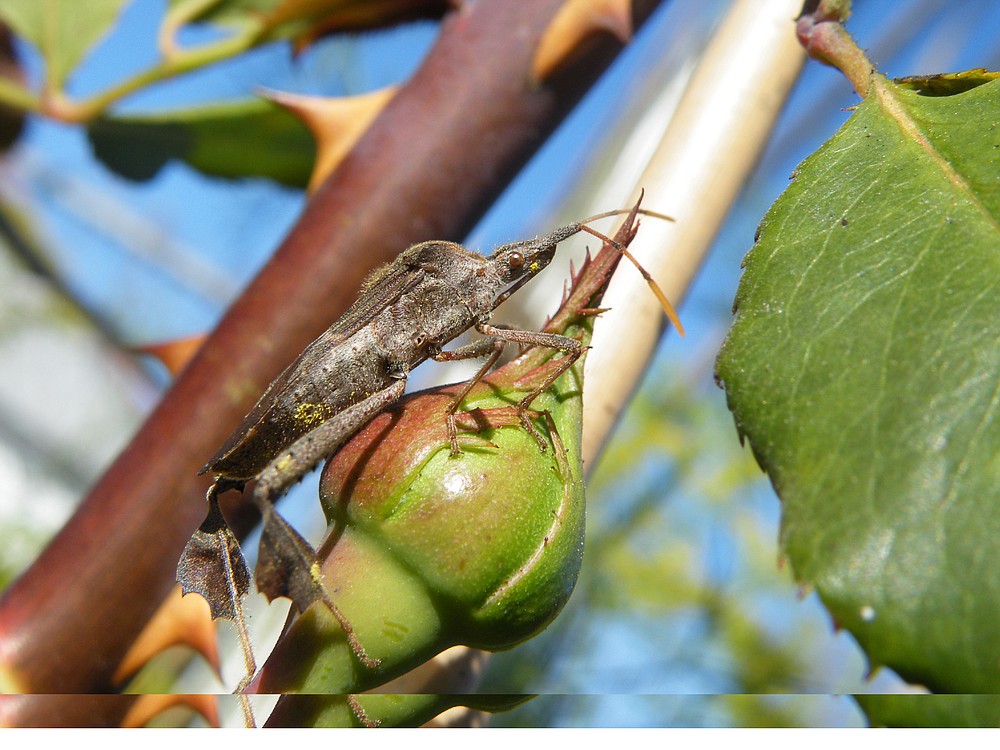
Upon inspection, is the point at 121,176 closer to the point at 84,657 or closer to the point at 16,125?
the point at 16,125

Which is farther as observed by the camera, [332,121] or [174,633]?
[332,121]

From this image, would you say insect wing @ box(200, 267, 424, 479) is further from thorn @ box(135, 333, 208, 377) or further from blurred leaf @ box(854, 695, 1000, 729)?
blurred leaf @ box(854, 695, 1000, 729)

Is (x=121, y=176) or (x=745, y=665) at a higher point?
(x=121, y=176)

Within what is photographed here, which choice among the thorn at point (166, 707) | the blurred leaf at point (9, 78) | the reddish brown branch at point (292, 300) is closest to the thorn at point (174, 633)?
the reddish brown branch at point (292, 300)

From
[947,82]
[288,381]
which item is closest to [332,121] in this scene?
[288,381]

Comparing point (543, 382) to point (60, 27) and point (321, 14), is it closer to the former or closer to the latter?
point (321, 14)

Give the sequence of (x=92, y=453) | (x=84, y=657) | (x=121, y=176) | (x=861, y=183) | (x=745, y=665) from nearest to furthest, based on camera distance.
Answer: (x=861, y=183) < (x=84, y=657) < (x=121, y=176) < (x=745, y=665) < (x=92, y=453)
